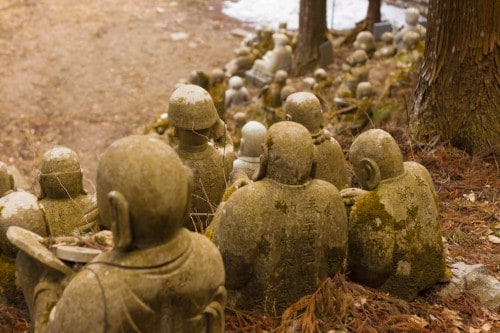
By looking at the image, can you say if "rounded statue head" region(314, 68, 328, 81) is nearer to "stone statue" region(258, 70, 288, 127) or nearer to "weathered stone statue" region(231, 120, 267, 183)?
"stone statue" region(258, 70, 288, 127)

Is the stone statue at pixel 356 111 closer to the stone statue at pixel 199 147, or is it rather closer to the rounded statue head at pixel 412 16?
the rounded statue head at pixel 412 16

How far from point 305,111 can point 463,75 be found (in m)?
2.42

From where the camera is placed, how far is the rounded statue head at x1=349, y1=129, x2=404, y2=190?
337 cm

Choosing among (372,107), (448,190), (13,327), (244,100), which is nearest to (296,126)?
(13,327)

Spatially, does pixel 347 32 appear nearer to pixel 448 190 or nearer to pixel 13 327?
pixel 448 190

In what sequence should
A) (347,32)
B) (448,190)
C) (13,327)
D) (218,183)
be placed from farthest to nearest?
(347,32) < (448,190) < (218,183) < (13,327)

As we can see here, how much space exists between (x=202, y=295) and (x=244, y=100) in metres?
8.36

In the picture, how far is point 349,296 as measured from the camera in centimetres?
328

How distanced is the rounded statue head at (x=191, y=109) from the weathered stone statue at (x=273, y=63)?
713cm

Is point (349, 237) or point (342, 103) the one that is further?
point (342, 103)

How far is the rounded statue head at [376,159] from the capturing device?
11.0 feet

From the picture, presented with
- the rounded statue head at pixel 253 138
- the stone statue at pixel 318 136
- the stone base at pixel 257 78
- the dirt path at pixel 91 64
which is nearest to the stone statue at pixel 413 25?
the stone base at pixel 257 78

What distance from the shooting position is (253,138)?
15.4 feet

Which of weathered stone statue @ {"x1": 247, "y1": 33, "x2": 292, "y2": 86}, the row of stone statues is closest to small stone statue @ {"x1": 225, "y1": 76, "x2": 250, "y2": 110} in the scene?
weathered stone statue @ {"x1": 247, "y1": 33, "x2": 292, "y2": 86}
